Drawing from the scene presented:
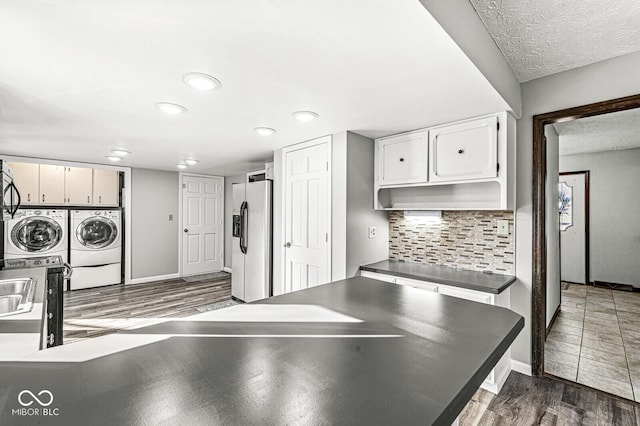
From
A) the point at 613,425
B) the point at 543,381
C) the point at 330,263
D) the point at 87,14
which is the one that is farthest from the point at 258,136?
the point at 613,425

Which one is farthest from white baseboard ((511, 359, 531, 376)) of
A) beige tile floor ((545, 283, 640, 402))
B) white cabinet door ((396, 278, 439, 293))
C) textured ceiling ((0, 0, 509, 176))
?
textured ceiling ((0, 0, 509, 176))

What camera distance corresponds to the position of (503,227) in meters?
2.56

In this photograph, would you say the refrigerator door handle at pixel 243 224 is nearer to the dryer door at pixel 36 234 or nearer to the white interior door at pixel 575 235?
the dryer door at pixel 36 234

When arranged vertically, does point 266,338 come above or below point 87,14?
below

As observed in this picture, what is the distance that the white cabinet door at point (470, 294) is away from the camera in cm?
218

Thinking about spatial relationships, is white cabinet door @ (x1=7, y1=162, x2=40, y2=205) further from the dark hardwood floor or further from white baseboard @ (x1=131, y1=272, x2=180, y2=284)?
the dark hardwood floor

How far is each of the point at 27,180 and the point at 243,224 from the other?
3.48m

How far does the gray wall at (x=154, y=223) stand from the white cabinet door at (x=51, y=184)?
1.00 metres

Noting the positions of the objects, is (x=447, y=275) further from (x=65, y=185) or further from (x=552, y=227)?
(x=65, y=185)

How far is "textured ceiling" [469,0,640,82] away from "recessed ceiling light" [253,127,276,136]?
1827mm

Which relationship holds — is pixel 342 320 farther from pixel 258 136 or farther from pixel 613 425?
pixel 258 136

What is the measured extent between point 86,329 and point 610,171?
7.94 m

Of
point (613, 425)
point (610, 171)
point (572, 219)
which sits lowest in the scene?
point (613, 425)

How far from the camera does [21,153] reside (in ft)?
13.7
